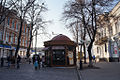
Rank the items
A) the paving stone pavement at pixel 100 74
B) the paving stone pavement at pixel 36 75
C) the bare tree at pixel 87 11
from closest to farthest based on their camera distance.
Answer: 1. the paving stone pavement at pixel 36 75
2. the paving stone pavement at pixel 100 74
3. the bare tree at pixel 87 11

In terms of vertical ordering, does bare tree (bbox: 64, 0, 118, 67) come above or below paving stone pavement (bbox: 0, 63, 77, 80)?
above

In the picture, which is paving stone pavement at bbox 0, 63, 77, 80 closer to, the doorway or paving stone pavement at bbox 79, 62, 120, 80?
paving stone pavement at bbox 79, 62, 120, 80

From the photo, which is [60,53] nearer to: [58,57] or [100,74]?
Result: [58,57]

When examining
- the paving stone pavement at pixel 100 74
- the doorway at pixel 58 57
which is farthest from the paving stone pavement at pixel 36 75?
the doorway at pixel 58 57

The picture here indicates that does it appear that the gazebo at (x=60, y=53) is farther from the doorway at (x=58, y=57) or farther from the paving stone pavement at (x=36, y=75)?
the paving stone pavement at (x=36, y=75)

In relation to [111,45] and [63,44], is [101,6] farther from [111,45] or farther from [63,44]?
[111,45]

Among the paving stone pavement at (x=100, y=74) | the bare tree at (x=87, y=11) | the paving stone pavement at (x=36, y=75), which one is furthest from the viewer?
the bare tree at (x=87, y=11)

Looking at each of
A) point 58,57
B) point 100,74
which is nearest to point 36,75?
point 100,74

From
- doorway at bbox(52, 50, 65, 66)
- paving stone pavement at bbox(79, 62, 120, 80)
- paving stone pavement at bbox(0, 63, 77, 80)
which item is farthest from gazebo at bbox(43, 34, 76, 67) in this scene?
paving stone pavement at bbox(0, 63, 77, 80)

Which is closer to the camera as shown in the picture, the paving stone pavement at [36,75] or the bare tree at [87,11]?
the paving stone pavement at [36,75]

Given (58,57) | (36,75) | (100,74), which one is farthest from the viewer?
(58,57)

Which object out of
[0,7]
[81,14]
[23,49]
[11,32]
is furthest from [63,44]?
[23,49]

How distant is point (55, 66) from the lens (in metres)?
19.6

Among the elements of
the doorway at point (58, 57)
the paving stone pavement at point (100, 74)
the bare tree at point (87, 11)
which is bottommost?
the paving stone pavement at point (100, 74)
